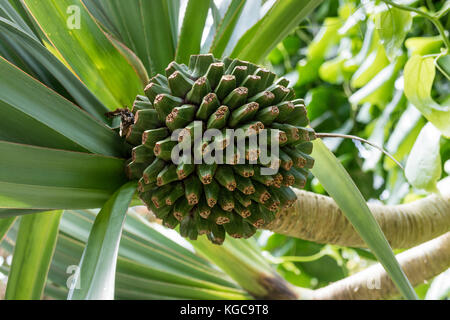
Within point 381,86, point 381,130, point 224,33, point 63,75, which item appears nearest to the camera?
point 63,75

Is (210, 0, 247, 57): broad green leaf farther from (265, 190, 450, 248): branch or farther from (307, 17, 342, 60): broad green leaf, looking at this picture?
(307, 17, 342, 60): broad green leaf

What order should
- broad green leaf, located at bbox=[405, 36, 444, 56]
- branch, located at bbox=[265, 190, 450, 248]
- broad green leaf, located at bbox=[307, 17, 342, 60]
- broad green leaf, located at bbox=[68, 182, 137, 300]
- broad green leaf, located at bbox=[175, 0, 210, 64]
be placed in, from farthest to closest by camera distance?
broad green leaf, located at bbox=[307, 17, 342, 60], broad green leaf, located at bbox=[405, 36, 444, 56], branch, located at bbox=[265, 190, 450, 248], broad green leaf, located at bbox=[175, 0, 210, 64], broad green leaf, located at bbox=[68, 182, 137, 300]

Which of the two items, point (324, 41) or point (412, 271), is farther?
point (324, 41)

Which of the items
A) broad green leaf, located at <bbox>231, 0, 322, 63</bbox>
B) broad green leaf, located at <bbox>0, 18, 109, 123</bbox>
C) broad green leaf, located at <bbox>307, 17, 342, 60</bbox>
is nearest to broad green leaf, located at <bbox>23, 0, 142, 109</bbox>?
broad green leaf, located at <bbox>0, 18, 109, 123</bbox>

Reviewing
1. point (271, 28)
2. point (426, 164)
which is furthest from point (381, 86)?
point (271, 28)

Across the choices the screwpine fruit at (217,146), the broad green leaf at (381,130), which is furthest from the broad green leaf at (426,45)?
the screwpine fruit at (217,146)

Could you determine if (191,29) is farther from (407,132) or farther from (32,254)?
(407,132)
